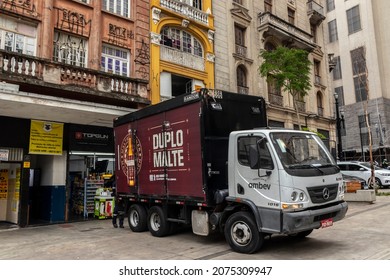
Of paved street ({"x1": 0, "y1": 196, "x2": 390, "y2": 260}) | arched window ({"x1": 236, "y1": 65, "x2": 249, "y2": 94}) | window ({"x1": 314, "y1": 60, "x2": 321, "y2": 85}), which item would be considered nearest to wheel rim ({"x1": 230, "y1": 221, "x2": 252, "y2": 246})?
paved street ({"x1": 0, "y1": 196, "x2": 390, "y2": 260})

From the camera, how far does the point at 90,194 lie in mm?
14891

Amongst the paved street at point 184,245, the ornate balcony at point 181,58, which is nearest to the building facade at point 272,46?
the ornate balcony at point 181,58

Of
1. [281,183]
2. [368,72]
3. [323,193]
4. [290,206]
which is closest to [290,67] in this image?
[323,193]

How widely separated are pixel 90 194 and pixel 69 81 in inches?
196

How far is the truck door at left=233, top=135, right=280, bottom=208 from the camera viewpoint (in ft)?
22.7

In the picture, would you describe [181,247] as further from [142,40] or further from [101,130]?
[142,40]

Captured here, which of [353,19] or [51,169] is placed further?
[353,19]

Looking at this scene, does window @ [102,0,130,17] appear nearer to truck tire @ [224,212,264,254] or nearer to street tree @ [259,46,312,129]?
street tree @ [259,46,312,129]

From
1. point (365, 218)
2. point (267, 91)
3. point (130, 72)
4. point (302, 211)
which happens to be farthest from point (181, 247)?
point (267, 91)

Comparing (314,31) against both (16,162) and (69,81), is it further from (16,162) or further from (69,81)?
(16,162)

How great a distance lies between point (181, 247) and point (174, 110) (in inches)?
137

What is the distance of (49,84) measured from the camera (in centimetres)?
1245

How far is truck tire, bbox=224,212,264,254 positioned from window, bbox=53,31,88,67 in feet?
34.0

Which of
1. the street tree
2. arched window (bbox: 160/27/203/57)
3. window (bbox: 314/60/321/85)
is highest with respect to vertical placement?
window (bbox: 314/60/321/85)
